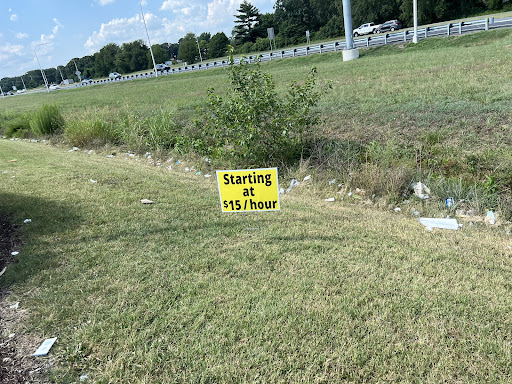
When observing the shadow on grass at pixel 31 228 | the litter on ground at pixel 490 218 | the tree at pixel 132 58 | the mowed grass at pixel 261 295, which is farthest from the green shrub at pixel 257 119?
the tree at pixel 132 58

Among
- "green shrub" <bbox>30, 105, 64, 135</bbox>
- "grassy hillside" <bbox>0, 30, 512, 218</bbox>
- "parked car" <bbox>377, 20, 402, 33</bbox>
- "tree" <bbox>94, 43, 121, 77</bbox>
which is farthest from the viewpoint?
"tree" <bbox>94, 43, 121, 77</bbox>

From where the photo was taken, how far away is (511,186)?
18.8 feet

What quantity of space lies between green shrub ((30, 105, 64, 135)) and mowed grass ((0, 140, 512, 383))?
9.53m

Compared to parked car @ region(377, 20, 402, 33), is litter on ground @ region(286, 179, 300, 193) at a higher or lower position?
lower

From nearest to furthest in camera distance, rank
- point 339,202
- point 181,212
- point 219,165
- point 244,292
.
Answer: point 244,292 < point 181,212 < point 339,202 < point 219,165

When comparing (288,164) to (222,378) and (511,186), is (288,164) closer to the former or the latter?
(511,186)

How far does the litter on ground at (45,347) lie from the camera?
2.47 metres

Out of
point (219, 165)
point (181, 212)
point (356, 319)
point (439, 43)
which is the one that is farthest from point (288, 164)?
point (439, 43)

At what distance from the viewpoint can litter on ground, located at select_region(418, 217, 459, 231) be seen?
4785 millimetres

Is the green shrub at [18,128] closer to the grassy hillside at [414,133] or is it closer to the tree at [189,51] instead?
the grassy hillside at [414,133]

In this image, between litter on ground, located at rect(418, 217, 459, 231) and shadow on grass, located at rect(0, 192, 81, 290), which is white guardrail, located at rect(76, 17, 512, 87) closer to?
shadow on grass, located at rect(0, 192, 81, 290)

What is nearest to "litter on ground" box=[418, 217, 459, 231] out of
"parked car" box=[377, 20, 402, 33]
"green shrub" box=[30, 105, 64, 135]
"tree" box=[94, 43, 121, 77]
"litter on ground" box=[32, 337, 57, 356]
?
"litter on ground" box=[32, 337, 57, 356]

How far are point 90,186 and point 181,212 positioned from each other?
2153 mm

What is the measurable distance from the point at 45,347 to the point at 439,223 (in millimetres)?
4836
